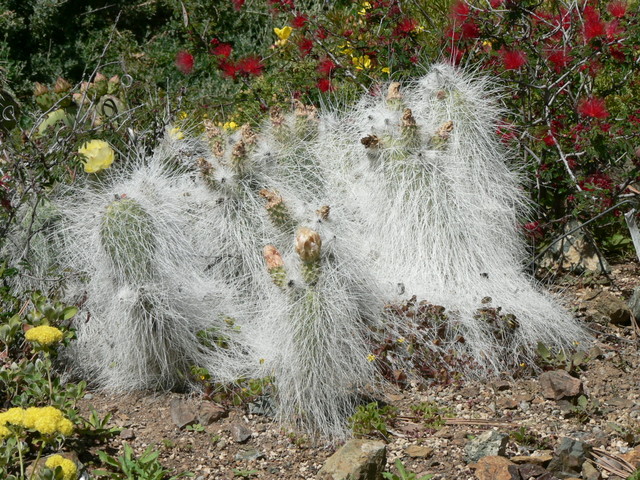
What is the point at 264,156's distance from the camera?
13.2 ft

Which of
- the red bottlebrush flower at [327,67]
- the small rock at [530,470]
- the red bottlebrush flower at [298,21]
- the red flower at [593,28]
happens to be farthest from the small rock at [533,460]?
the red bottlebrush flower at [298,21]

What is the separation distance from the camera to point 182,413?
3.20 meters

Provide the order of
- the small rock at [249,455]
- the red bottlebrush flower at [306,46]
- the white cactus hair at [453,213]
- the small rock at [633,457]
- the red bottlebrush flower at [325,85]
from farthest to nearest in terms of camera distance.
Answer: the red bottlebrush flower at [306,46]
the red bottlebrush flower at [325,85]
the white cactus hair at [453,213]
the small rock at [249,455]
the small rock at [633,457]

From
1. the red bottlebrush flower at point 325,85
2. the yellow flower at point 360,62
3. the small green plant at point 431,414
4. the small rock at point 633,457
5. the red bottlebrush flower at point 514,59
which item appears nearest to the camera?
the small rock at point 633,457

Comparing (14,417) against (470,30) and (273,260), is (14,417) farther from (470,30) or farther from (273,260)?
(470,30)

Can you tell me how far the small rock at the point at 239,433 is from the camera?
3.07 m

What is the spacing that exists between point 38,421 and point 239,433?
83cm

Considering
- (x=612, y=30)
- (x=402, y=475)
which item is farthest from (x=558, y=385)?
(x=612, y=30)

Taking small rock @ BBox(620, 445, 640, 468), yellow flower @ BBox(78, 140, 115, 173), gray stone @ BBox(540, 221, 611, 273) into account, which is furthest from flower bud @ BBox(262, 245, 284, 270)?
gray stone @ BBox(540, 221, 611, 273)

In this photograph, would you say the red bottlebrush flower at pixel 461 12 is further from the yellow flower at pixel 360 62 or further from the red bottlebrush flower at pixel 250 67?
the red bottlebrush flower at pixel 250 67

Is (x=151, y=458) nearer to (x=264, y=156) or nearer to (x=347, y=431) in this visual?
(x=347, y=431)

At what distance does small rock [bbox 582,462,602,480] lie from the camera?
2693mm

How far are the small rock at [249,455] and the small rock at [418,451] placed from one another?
541 mm

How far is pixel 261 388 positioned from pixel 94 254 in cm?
93
